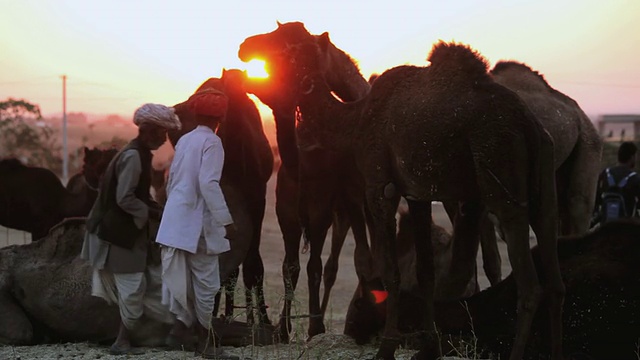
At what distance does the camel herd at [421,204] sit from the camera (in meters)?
5.54

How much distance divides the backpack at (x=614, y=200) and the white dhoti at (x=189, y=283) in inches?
258

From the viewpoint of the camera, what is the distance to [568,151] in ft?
27.8

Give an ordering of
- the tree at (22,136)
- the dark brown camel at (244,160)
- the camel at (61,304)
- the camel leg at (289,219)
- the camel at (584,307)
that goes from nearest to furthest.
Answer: the camel at (584,307), the camel at (61,304), the camel leg at (289,219), the dark brown camel at (244,160), the tree at (22,136)

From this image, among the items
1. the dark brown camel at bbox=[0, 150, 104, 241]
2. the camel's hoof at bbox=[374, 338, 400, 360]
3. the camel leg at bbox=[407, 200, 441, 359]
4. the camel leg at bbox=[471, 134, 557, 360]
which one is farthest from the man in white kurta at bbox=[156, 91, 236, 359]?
the dark brown camel at bbox=[0, 150, 104, 241]

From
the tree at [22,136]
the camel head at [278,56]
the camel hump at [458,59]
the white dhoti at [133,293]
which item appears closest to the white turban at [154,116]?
the camel head at [278,56]

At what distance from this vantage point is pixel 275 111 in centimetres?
781

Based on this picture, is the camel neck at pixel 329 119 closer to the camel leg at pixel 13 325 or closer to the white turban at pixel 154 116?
the white turban at pixel 154 116

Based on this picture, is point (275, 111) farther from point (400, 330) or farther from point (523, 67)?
point (523, 67)

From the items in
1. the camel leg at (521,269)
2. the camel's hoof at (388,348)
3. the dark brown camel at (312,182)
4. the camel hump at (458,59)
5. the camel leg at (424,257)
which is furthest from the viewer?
the dark brown camel at (312,182)

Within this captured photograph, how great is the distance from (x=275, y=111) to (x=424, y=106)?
7.47 ft

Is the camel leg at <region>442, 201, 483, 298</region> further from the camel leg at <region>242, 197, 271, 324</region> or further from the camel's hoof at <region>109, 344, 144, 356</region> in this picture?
the camel's hoof at <region>109, 344, 144, 356</region>

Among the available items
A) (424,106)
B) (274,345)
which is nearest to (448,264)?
(274,345)

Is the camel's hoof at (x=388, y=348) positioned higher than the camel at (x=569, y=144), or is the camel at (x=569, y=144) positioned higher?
the camel at (x=569, y=144)

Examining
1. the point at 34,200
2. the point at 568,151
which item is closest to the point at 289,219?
the point at 568,151
